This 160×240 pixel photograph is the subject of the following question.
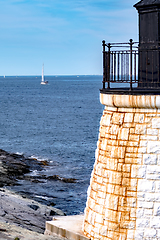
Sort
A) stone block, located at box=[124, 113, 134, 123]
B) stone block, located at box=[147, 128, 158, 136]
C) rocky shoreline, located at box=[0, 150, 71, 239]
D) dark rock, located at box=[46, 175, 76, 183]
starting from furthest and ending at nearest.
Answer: dark rock, located at box=[46, 175, 76, 183] < rocky shoreline, located at box=[0, 150, 71, 239] < stone block, located at box=[124, 113, 134, 123] < stone block, located at box=[147, 128, 158, 136]

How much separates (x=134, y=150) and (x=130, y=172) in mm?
489

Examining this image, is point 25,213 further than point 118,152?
Yes

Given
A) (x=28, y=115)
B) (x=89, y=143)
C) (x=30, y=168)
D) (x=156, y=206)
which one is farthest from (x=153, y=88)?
(x=28, y=115)

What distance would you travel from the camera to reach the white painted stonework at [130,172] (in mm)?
9750

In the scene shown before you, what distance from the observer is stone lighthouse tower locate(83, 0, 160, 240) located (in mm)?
9758

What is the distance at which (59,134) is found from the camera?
62219 millimetres

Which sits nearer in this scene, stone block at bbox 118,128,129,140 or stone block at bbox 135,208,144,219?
stone block at bbox 135,208,144,219

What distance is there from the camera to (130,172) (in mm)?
9922

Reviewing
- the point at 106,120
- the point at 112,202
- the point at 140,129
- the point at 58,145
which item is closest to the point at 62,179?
the point at 58,145

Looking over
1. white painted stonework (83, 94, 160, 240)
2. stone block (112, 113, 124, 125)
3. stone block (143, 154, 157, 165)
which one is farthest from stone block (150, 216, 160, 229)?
stone block (112, 113, 124, 125)

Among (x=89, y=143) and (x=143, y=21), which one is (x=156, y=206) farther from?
(x=89, y=143)

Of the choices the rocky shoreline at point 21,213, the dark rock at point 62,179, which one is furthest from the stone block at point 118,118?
the dark rock at point 62,179

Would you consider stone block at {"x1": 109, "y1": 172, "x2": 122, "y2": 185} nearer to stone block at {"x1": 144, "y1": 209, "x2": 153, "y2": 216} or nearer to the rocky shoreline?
stone block at {"x1": 144, "y1": 209, "x2": 153, "y2": 216}

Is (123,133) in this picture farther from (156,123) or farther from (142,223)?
(142,223)
